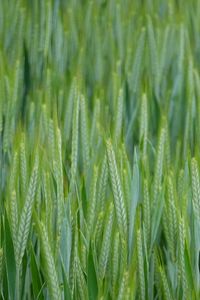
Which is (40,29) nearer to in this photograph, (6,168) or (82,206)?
(6,168)

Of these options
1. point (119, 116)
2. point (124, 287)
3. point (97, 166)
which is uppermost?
point (119, 116)

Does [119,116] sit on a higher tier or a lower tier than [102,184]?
higher

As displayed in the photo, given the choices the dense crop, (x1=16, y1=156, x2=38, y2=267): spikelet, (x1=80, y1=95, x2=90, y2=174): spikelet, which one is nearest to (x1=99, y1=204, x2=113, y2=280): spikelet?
the dense crop

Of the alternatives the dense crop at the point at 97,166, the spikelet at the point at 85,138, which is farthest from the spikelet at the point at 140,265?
the spikelet at the point at 85,138

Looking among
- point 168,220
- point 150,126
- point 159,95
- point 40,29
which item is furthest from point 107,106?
point 168,220

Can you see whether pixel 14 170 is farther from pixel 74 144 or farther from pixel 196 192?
pixel 196 192

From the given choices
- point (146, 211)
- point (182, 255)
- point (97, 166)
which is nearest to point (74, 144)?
point (97, 166)

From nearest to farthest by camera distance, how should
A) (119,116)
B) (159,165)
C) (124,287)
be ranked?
Answer: (124,287)
(159,165)
(119,116)

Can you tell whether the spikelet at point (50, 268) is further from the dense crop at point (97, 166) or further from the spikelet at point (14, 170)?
the spikelet at point (14, 170)

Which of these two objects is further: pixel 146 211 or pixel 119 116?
pixel 119 116
